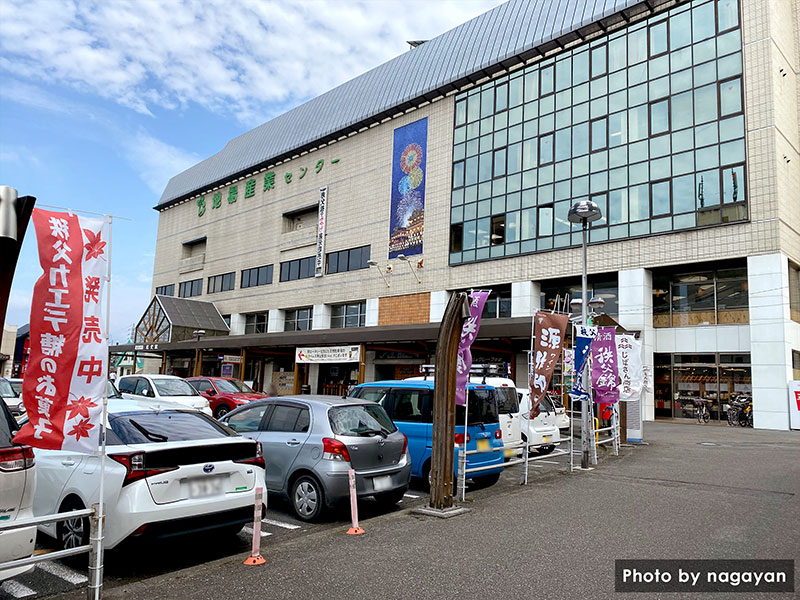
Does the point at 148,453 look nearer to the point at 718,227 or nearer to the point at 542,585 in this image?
the point at 542,585

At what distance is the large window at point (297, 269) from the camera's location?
44375 mm

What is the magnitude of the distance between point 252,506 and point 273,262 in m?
42.8

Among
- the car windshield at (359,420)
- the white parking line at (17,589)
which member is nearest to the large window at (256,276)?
the car windshield at (359,420)

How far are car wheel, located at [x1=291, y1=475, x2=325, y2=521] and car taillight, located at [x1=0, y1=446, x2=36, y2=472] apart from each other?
3528mm

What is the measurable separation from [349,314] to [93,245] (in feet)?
121

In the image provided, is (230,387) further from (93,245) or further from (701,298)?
(701,298)

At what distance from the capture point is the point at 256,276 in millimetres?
49125

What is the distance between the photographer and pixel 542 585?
16.2 ft

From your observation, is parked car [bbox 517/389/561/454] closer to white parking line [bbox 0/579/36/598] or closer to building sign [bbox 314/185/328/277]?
white parking line [bbox 0/579/36/598]

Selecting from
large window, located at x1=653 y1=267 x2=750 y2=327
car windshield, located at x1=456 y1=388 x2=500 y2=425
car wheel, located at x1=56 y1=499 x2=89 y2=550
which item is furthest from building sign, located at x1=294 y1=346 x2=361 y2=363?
car wheel, located at x1=56 y1=499 x2=89 y2=550

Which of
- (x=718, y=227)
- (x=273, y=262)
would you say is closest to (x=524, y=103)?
(x=718, y=227)

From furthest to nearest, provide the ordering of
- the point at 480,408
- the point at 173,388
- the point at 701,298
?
the point at 701,298
the point at 173,388
the point at 480,408

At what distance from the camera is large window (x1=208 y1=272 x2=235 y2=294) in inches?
2037

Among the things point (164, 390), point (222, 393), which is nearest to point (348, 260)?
point (222, 393)
